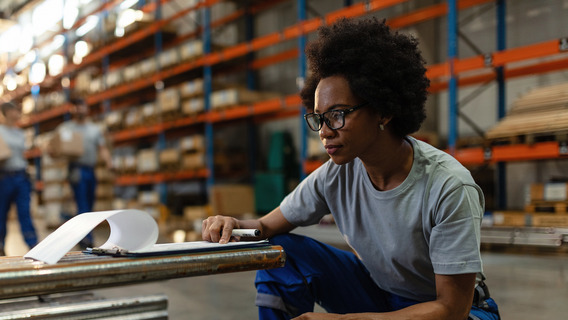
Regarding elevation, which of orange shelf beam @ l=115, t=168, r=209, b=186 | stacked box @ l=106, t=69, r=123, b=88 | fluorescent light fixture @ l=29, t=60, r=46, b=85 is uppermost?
fluorescent light fixture @ l=29, t=60, r=46, b=85

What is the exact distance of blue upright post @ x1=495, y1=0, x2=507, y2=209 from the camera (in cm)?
597

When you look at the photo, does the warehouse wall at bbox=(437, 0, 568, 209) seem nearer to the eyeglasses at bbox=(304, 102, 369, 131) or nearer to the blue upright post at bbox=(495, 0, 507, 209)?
the blue upright post at bbox=(495, 0, 507, 209)

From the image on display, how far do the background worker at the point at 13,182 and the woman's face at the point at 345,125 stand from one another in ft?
15.8

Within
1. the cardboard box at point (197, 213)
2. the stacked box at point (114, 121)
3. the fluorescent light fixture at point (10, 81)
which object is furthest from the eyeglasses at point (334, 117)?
the fluorescent light fixture at point (10, 81)

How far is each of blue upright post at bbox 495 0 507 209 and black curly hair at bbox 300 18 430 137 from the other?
4911 mm

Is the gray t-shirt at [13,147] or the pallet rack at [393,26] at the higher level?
the pallet rack at [393,26]

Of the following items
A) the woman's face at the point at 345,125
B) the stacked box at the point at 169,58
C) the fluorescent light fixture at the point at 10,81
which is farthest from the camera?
the fluorescent light fixture at the point at 10,81

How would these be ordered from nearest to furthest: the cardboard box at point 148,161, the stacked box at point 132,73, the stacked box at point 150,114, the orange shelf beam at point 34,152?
the cardboard box at point 148,161, the stacked box at point 150,114, the stacked box at point 132,73, the orange shelf beam at point 34,152

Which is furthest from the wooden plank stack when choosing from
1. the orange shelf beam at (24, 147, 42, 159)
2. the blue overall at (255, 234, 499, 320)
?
the orange shelf beam at (24, 147, 42, 159)

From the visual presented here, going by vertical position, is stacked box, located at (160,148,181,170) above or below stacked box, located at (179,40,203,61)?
below

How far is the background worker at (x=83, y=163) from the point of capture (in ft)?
19.4

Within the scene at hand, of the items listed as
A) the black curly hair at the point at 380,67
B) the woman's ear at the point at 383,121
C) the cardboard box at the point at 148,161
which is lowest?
the cardboard box at the point at 148,161

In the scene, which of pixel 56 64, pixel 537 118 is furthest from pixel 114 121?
pixel 537 118

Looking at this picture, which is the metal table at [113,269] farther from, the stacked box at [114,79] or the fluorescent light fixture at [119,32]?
the fluorescent light fixture at [119,32]
